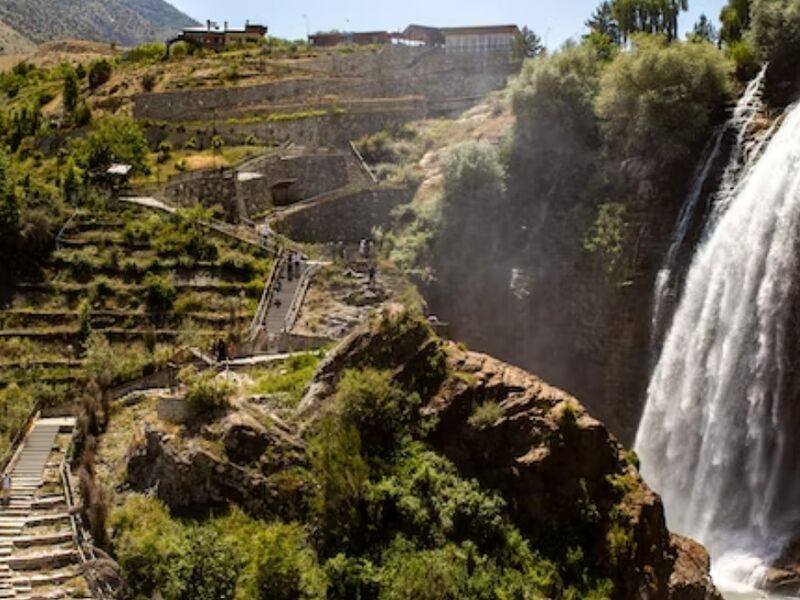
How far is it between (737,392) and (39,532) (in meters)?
25.7

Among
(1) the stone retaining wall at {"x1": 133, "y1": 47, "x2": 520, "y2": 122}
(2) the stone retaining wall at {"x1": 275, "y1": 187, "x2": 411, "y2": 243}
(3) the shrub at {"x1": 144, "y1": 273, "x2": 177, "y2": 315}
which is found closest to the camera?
(3) the shrub at {"x1": 144, "y1": 273, "x2": 177, "y2": 315}

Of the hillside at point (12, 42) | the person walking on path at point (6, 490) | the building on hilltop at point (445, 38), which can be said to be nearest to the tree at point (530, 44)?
the building on hilltop at point (445, 38)

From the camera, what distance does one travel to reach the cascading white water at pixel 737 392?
37375 mm

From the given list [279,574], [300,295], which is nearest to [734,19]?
[300,295]

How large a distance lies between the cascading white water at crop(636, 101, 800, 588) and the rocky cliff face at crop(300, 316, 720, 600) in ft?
24.6

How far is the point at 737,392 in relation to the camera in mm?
39531

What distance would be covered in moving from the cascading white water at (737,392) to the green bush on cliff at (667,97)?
5.19 metres

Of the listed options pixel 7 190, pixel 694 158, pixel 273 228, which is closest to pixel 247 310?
pixel 273 228

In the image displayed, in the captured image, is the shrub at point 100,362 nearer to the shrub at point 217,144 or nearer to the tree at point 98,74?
the shrub at point 217,144

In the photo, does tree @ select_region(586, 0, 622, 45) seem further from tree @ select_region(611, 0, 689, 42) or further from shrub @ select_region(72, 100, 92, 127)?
shrub @ select_region(72, 100, 92, 127)

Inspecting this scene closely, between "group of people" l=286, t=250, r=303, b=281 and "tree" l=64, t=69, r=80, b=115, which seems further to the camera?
"tree" l=64, t=69, r=80, b=115

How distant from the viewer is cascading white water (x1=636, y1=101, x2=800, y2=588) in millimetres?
37375

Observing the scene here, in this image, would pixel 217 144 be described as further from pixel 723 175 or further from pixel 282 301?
pixel 723 175

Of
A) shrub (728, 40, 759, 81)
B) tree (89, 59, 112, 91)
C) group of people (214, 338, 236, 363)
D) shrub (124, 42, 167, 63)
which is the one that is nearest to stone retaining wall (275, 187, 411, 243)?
group of people (214, 338, 236, 363)
